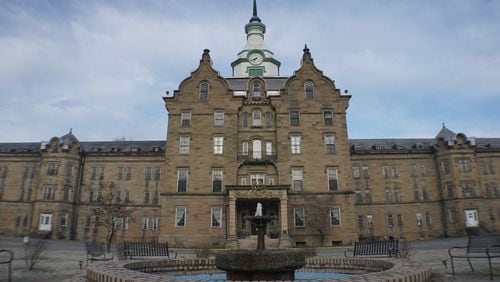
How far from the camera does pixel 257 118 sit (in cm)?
3950

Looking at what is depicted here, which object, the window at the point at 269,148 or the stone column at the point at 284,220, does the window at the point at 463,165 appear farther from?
the stone column at the point at 284,220

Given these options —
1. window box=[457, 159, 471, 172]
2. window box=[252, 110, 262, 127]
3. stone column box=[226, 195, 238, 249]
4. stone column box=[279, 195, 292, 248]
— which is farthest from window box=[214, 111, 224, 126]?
window box=[457, 159, 471, 172]

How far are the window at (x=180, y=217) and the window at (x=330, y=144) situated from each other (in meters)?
16.2

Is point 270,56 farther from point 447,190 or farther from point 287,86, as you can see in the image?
point 447,190

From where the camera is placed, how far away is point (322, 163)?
123 ft

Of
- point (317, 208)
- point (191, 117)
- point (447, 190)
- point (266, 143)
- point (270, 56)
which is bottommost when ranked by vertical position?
point (317, 208)

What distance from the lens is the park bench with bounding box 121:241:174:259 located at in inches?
588

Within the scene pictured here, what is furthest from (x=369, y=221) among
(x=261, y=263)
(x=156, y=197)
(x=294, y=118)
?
(x=261, y=263)

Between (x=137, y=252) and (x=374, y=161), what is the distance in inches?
1699

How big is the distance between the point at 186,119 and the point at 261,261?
3216 centimetres

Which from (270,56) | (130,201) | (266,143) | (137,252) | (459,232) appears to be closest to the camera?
(137,252)

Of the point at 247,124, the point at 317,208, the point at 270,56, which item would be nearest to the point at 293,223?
the point at 317,208

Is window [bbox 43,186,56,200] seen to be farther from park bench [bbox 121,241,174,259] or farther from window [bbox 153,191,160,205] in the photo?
park bench [bbox 121,241,174,259]

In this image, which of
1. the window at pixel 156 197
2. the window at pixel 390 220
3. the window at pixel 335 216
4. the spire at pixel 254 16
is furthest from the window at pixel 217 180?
the spire at pixel 254 16
